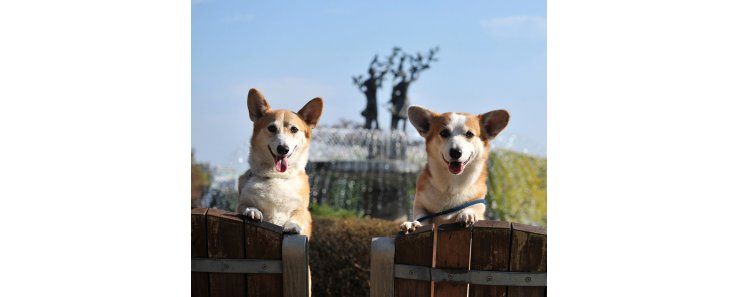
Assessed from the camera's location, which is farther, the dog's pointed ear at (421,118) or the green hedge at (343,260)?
the green hedge at (343,260)

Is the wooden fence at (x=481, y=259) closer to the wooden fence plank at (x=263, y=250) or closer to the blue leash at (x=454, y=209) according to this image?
the blue leash at (x=454, y=209)

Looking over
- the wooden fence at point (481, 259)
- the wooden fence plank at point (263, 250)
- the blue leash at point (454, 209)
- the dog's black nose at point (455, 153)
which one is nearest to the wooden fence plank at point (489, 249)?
the wooden fence at point (481, 259)

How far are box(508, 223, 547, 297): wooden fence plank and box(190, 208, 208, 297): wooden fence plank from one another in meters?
1.22

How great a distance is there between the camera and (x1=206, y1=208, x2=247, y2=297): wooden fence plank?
296cm

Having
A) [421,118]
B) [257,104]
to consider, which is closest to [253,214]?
[257,104]

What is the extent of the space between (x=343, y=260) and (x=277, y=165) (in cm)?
209

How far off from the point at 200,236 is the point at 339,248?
1.98 meters

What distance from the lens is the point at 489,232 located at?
109 inches

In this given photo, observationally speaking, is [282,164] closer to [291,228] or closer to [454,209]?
[291,228]

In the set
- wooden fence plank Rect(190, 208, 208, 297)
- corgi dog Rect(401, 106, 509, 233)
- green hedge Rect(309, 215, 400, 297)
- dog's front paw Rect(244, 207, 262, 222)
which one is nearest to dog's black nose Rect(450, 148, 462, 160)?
corgi dog Rect(401, 106, 509, 233)

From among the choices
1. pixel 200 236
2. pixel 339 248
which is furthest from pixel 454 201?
pixel 339 248

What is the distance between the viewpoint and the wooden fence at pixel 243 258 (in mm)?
2945

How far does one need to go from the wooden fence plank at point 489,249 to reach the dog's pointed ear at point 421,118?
436mm
